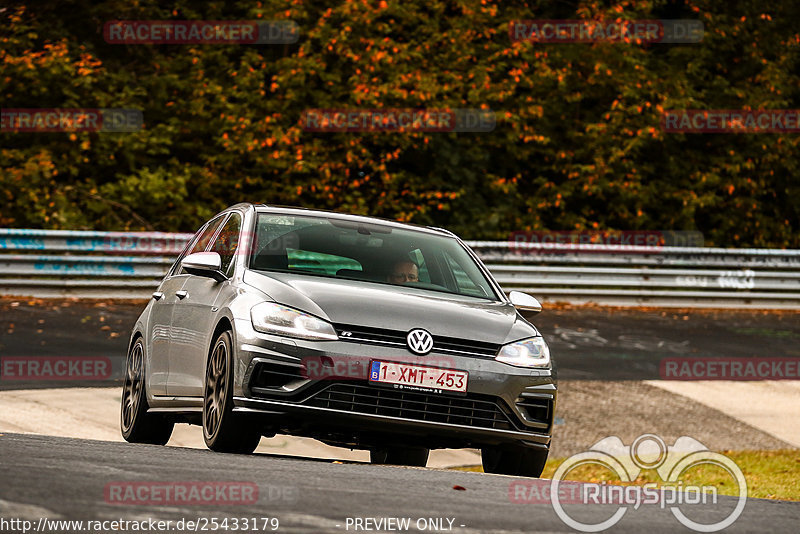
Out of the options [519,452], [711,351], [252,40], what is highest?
[252,40]

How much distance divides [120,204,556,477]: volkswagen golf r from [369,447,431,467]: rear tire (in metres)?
1.85

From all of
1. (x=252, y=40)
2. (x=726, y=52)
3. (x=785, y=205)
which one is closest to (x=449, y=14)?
(x=252, y=40)

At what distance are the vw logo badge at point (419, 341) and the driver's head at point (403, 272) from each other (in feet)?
3.05

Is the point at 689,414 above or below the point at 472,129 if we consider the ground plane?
below

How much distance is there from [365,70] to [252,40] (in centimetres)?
220

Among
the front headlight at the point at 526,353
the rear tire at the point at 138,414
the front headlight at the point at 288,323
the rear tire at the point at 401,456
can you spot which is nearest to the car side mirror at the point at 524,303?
the front headlight at the point at 526,353

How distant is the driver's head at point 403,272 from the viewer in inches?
327

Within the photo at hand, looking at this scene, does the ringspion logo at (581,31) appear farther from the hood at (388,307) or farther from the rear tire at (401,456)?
A: the hood at (388,307)

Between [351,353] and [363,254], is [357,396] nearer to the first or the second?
[351,353]

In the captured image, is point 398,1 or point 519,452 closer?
point 519,452

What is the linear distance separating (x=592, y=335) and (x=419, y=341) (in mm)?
11830

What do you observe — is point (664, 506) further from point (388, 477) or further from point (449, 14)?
point (449, 14)

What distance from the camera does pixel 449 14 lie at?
2716 cm

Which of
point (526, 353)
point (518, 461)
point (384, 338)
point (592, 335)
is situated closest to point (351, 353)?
point (384, 338)
